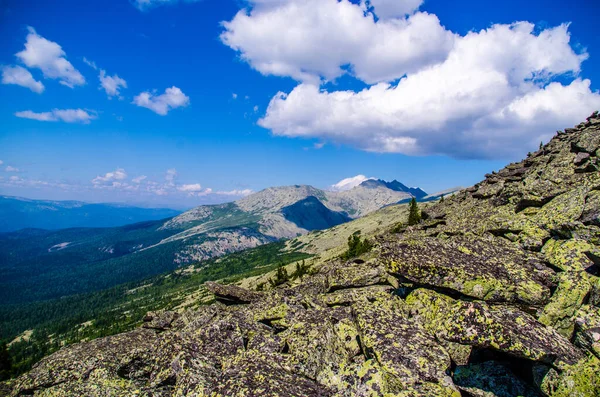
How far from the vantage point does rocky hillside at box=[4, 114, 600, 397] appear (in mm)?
12781

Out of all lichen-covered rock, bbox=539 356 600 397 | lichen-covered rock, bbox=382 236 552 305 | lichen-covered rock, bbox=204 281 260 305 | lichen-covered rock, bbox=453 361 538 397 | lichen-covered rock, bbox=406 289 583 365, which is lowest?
lichen-covered rock, bbox=204 281 260 305

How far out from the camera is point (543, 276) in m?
16.5

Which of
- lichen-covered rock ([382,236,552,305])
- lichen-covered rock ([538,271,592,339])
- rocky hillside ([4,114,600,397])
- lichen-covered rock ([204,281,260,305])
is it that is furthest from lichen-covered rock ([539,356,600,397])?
lichen-covered rock ([204,281,260,305])

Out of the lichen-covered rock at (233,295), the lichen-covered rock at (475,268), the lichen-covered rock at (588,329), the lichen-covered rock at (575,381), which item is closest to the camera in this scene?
the lichen-covered rock at (575,381)

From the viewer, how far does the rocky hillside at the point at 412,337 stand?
12781 millimetres

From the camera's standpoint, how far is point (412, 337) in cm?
1517

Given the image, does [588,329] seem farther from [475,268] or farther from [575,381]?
[475,268]

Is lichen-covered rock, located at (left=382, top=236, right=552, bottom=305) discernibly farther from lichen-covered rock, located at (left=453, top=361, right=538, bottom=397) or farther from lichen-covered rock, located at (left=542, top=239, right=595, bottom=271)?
lichen-covered rock, located at (left=453, top=361, right=538, bottom=397)

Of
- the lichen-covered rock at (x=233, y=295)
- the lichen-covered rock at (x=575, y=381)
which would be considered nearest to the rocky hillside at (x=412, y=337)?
the lichen-covered rock at (x=575, y=381)

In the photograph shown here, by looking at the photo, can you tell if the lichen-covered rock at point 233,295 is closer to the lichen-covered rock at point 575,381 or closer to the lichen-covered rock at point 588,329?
the lichen-covered rock at point 575,381

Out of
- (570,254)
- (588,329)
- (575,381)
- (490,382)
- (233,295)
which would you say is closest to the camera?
(575,381)

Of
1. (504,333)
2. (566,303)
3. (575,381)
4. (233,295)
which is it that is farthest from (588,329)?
(233,295)

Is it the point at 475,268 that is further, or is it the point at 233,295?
the point at 233,295

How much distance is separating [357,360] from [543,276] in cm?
→ 1192
